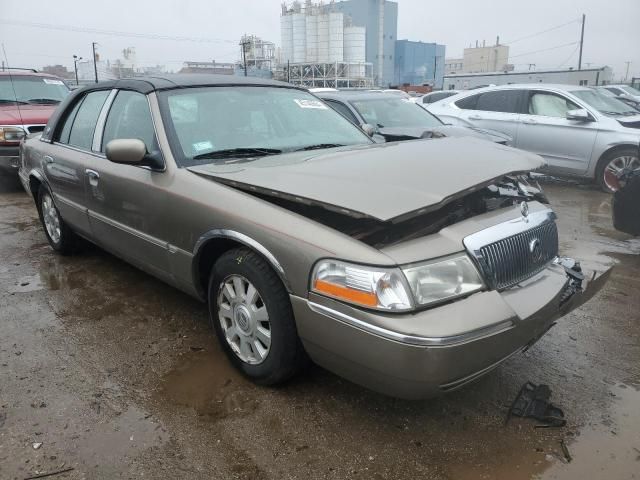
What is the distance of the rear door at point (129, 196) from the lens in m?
3.25

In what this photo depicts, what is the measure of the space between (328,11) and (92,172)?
75809mm

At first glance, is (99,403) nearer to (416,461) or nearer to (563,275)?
(416,461)

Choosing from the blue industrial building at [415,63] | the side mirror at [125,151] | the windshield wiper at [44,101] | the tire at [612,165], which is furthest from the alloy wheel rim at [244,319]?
the blue industrial building at [415,63]

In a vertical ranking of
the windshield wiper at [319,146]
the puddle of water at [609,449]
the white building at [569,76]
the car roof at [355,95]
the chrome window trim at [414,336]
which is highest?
the white building at [569,76]

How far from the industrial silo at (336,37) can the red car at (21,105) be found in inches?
2588

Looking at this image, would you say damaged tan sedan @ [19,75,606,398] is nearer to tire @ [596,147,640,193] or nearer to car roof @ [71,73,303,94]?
car roof @ [71,73,303,94]

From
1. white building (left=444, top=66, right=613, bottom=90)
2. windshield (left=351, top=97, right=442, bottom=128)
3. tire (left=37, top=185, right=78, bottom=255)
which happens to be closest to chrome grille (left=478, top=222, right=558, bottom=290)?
tire (left=37, top=185, right=78, bottom=255)

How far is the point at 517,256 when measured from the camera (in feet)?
8.25

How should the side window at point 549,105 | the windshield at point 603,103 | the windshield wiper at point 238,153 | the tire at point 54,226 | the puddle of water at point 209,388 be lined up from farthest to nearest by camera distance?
the side window at point 549,105 < the windshield at point 603,103 < the tire at point 54,226 < the windshield wiper at point 238,153 < the puddle of water at point 209,388

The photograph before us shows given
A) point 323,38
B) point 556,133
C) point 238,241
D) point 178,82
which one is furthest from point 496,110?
point 323,38

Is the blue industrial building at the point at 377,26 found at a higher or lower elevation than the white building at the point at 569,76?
higher

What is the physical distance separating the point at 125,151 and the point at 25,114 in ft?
21.3

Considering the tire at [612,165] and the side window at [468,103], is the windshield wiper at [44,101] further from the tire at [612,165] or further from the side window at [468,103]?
the tire at [612,165]

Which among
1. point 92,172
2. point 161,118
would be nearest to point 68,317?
point 92,172
